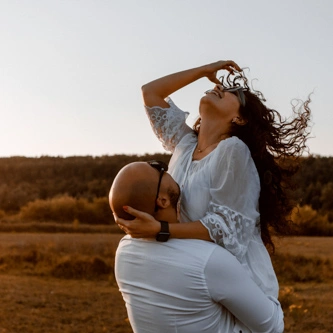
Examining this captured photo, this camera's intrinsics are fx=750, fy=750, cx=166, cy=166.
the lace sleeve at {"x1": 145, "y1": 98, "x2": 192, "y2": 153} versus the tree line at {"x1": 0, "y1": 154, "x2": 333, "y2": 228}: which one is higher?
the lace sleeve at {"x1": 145, "y1": 98, "x2": 192, "y2": 153}

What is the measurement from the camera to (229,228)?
8.57 ft

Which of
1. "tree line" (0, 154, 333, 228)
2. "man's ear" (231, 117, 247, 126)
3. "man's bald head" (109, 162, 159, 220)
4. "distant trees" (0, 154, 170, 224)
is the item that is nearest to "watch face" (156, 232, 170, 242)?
"man's bald head" (109, 162, 159, 220)

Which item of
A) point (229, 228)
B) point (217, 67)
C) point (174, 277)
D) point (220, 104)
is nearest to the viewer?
point (174, 277)

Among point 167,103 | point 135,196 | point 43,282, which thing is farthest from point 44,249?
point 135,196

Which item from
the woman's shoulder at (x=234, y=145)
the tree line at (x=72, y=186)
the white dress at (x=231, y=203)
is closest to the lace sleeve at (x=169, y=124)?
the white dress at (x=231, y=203)

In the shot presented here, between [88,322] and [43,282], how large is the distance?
2.42 metres

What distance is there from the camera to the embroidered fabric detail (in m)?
2.60

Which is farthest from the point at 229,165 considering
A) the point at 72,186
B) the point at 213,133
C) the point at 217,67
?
the point at 72,186

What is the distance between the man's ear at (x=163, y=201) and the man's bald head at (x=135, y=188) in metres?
0.02

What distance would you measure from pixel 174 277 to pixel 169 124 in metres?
0.96

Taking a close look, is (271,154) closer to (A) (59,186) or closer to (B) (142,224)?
(B) (142,224)

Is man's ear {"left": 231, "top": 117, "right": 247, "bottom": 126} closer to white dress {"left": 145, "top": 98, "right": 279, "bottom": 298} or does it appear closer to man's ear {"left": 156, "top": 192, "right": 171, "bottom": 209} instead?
white dress {"left": 145, "top": 98, "right": 279, "bottom": 298}

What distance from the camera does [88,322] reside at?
22.4 feet

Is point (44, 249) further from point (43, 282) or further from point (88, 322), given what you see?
point (88, 322)
